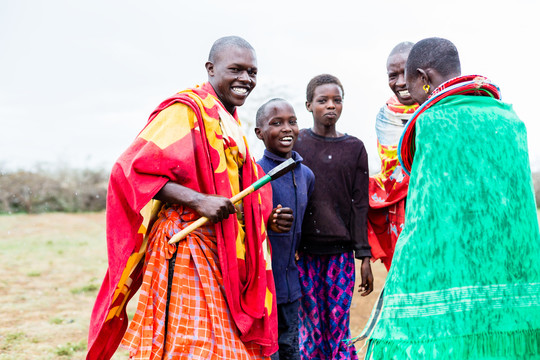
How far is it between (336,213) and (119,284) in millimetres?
1745

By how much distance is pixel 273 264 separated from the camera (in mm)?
3582

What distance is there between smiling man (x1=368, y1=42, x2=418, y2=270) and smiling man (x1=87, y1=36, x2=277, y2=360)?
1404mm

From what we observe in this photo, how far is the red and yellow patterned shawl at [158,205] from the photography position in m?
2.81

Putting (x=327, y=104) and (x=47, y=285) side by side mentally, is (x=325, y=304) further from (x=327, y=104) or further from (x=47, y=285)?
(x=47, y=285)

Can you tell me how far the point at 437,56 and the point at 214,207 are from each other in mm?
1264

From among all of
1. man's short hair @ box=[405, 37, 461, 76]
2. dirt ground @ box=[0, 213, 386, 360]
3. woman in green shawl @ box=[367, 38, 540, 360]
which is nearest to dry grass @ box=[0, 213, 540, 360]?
dirt ground @ box=[0, 213, 386, 360]

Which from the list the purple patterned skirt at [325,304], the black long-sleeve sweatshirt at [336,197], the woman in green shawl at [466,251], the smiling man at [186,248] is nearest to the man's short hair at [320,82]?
the black long-sleeve sweatshirt at [336,197]

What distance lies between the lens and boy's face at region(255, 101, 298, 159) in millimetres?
3773

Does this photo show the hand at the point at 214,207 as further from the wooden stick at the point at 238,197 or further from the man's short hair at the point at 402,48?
the man's short hair at the point at 402,48

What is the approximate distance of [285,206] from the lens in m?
3.69

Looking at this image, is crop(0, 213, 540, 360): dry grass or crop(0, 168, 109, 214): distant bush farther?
crop(0, 168, 109, 214): distant bush

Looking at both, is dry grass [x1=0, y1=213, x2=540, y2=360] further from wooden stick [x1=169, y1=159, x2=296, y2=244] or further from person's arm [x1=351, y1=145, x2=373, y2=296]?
wooden stick [x1=169, y1=159, x2=296, y2=244]

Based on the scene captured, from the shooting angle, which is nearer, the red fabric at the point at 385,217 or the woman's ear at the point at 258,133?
the woman's ear at the point at 258,133

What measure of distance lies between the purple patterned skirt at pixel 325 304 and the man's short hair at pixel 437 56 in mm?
1809
